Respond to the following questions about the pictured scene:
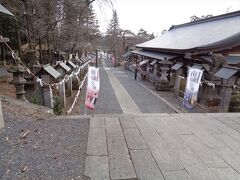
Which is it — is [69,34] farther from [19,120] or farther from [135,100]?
[19,120]

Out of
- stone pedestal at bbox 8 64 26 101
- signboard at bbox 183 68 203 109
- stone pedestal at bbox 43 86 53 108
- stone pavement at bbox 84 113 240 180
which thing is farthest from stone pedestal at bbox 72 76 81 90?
stone pavement at bbox 84 113 240 180

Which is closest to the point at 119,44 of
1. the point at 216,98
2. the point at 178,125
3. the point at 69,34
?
the point at 69,34

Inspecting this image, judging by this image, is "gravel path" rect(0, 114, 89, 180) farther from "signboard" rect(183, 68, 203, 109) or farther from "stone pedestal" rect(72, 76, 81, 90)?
"stone pedestal" rect(72, 76, 81, 90)

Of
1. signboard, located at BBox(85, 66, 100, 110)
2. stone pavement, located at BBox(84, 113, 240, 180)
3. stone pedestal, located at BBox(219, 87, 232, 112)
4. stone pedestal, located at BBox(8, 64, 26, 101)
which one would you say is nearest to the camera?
stone pavement, located at BBox(84, 113, 240, 180)

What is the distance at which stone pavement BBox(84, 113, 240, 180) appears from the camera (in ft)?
8.75

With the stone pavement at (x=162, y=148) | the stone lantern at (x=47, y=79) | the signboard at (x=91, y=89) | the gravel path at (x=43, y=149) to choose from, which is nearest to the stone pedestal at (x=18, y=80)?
the stone lantern at (x=47, y=79)

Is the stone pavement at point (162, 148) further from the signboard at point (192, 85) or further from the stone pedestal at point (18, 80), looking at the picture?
the stone pedestal at point (18, 80)

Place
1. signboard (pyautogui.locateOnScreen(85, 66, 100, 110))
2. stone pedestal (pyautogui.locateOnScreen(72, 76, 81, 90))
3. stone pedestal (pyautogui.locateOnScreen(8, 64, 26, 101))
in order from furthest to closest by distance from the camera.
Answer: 1. stone pedestal (pyautogui.locateOnScreen(72, 76, 81, 90))
2. stone pedestal (pyautogui.locateOnScreen(8, 64, 26, 101))
3. signboard (pyautogui.locateOnScreen(85, 66, 100, 110))

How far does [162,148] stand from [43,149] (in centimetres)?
192

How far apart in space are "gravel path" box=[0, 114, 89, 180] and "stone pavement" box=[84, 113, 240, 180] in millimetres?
188

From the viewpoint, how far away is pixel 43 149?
9.98 feet

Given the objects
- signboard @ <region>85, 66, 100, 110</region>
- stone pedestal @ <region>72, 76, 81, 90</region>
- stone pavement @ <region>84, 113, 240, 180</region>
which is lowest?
stone pedestal @ <region>72, 76, 81, 90</region>

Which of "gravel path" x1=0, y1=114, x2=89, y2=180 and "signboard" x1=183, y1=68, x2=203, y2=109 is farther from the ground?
"signboard" x1=183, y1=68, x2=203, y2=109

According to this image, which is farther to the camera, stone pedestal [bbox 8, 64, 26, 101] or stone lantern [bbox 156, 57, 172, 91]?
stone lantern [bbox 156, 57, 172, 91]
